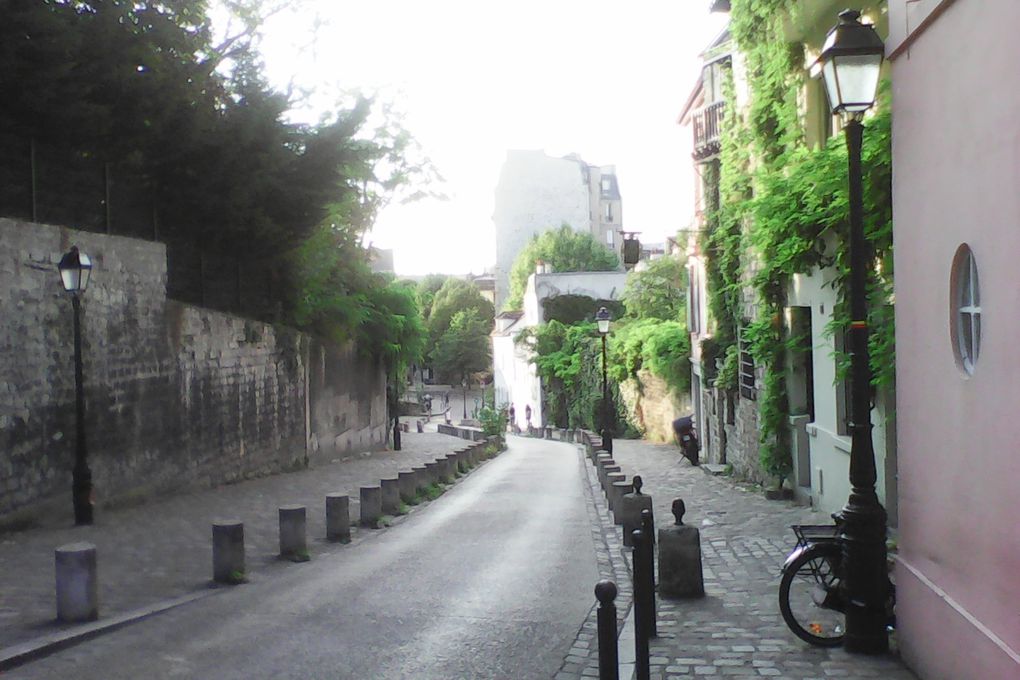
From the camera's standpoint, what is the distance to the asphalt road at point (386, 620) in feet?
21.4

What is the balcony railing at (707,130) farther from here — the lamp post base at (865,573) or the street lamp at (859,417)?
the lamp post base at (865,573)

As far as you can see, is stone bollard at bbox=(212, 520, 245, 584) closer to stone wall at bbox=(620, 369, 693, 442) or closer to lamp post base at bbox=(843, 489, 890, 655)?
lamp post base at bbox=(843, 489, 890, 655)

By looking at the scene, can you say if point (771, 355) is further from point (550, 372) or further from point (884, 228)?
point (550, 372)

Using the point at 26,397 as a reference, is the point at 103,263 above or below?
above

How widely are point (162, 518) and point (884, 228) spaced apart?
9.76 meters

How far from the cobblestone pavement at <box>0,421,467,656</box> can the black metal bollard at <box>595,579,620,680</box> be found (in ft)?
14.3

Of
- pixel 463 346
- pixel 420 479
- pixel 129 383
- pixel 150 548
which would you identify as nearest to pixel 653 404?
pixel 420 479

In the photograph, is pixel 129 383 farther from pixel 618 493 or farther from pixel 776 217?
pixel 776 217

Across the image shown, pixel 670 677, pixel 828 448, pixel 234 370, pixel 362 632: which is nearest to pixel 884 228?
pixel 828 448

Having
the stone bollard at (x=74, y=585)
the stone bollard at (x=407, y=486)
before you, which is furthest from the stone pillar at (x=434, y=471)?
the stone bollard at (x=74, y=585)

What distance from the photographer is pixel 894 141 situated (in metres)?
6.48

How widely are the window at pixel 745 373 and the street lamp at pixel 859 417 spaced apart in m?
11.8

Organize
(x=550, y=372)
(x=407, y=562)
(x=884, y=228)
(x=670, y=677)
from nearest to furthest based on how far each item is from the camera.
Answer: (x=670, y=677), (x=884, y=228), (x=407, y=562), (x=550, y=372)

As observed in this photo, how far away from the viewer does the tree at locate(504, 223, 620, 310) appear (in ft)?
240
